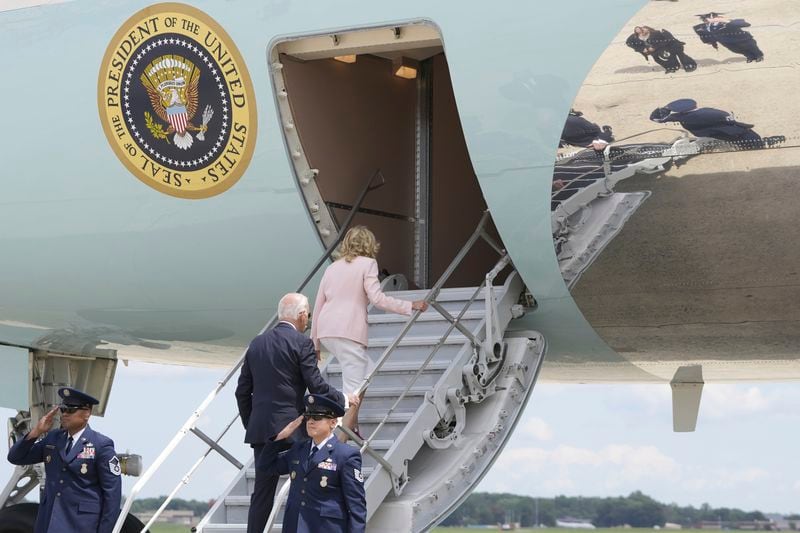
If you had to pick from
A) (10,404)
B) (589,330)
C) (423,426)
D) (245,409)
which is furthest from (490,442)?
(10,404)

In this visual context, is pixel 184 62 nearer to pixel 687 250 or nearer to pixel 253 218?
pixel 253 218

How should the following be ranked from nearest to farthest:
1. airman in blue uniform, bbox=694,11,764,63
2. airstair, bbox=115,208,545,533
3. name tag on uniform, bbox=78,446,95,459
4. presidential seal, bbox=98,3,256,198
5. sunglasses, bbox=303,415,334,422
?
sunglasses, bbox=303,415,334,422 → airman in blue uniform, bbox=694,11,764,63 → airstair, bbox=115,208,545,533 → name tag on uniform, bbox=78,446,95,459 → presidential seal, bbox=98,3,256,198

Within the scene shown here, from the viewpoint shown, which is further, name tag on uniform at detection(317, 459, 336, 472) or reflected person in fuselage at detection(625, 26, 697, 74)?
reflected person in fuselage at detection(625, 26, 697, 74)

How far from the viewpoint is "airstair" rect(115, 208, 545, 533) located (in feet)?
Result: 22.9

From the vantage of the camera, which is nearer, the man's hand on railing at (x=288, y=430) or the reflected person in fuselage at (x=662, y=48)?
the man's hand on railing at (x=288, y=430)

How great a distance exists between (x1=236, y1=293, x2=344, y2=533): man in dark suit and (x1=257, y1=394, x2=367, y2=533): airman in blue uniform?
418mm

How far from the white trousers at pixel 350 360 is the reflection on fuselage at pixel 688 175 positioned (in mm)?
1242

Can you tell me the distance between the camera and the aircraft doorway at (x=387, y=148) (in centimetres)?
807

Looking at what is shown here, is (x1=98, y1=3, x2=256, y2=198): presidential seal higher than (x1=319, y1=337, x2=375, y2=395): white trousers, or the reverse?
(x1=98, y1=3, x2=256, y2=198): presidential seal

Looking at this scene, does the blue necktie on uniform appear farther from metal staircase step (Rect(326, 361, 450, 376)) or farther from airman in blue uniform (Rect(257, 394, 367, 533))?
metal staircase step (Rect(326, 361, 450, 376))

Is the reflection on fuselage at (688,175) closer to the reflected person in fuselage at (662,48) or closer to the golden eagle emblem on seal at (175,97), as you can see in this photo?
the reflected person in fuselage at (662,48)

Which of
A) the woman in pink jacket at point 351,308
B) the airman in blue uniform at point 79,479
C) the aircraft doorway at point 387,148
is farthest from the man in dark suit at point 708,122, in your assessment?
the airman in blue uniform at point 79,479

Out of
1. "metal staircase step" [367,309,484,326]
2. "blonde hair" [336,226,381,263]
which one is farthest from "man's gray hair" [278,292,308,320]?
"metal staircase step" [367,309,484,326]

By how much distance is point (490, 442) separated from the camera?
729 centimetres
